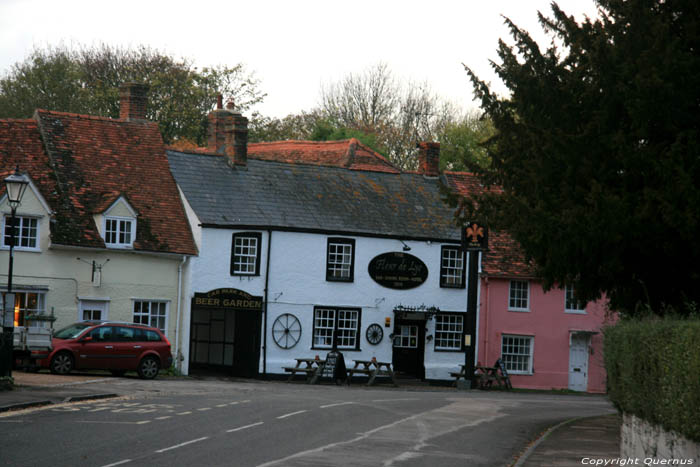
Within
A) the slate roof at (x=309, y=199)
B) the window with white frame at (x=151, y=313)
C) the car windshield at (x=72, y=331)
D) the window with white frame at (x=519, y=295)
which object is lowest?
the car windshield at (x=72, y=331)

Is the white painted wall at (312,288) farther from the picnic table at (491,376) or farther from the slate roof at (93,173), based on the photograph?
the picnic table at (491,376)

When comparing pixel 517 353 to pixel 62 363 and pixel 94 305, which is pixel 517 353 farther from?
pixel 62 363

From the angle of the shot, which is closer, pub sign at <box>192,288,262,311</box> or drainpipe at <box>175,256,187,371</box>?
drainpipe at <box>175,256,187,371</box>

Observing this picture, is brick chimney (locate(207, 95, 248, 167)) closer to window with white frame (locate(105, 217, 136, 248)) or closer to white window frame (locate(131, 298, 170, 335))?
window with white frame (locate(105, 217, 136, 248))

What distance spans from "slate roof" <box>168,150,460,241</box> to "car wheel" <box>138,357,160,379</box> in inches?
289

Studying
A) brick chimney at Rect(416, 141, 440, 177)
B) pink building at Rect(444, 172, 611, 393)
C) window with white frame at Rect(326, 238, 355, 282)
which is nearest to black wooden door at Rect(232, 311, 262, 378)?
window with white frame at Rect(326, 238, 355, 282)

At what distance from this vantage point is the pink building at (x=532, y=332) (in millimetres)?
44719

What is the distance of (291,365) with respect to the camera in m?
40.2

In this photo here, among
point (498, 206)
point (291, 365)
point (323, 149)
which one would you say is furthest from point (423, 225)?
point (498, 206)

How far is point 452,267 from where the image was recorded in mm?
43875

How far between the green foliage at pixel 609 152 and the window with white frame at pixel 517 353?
75.6ft

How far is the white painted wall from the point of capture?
39062 mm

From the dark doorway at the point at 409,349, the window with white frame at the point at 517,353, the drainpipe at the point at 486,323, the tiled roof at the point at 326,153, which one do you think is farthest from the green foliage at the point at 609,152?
the tiled roof at the point at 326,153

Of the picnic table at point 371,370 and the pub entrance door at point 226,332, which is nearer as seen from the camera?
A: the picnic table at point 371,370
